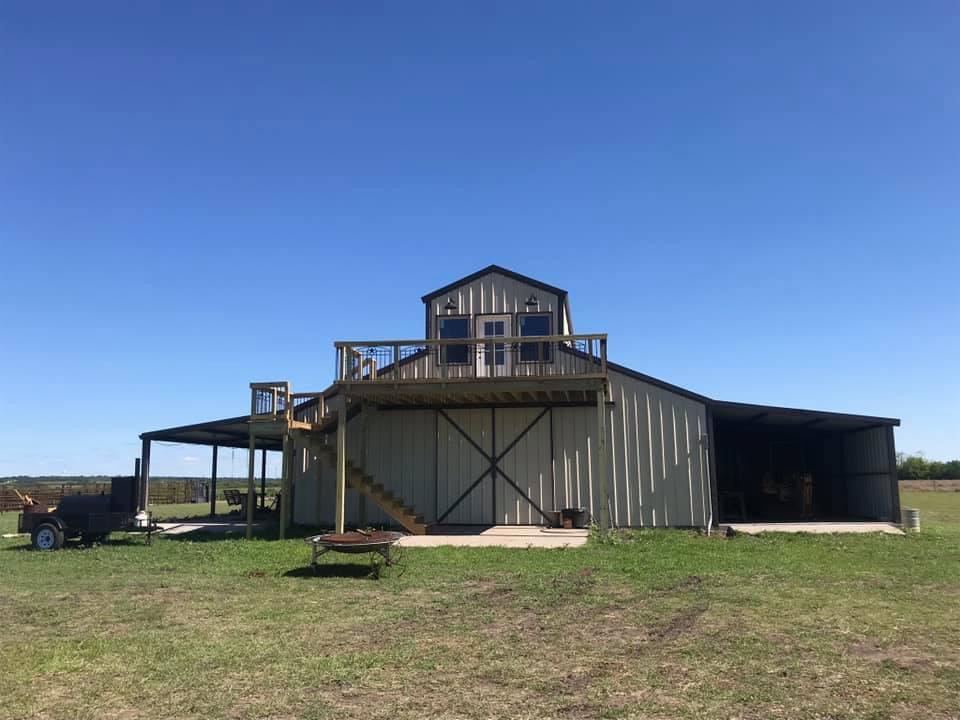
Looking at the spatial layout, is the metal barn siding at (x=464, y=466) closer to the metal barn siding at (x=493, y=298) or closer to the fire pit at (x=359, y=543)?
the metal barn siding at (x=493, y=298)

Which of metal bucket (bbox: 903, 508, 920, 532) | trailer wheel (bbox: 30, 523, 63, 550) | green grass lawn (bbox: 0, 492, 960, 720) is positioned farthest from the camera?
→ metal bucket (bbox: 903, 508, 920, 532)

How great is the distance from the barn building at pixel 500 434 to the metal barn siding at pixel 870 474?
65 millimetres

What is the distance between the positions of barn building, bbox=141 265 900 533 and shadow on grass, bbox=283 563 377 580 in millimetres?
4617

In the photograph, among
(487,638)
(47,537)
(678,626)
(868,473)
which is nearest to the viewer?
(487,638)

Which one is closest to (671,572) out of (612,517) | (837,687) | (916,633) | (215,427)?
(916,633)

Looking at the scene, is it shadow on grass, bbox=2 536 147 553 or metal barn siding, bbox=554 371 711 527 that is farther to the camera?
metal barn siding, bbox=554 371 711 527

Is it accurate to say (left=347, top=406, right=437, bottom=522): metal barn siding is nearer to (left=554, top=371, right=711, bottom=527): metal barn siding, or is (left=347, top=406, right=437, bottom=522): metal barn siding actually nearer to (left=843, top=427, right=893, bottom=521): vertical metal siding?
(left=554, top=371, right=711, bottom=527): metal barn siding

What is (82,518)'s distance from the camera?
1591cm

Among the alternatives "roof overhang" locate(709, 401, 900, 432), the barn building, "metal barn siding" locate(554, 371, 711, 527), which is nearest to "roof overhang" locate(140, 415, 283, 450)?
the barn building

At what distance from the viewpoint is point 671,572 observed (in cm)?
1151

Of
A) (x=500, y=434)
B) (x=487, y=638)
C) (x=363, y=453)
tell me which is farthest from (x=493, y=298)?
(x=487, y=638)

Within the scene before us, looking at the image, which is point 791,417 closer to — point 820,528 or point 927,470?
point 820,528

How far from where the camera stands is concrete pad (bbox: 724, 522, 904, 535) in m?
17.4

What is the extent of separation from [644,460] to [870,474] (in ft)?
23.6
